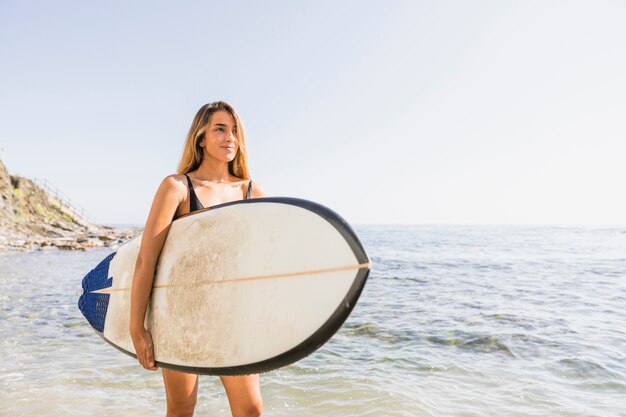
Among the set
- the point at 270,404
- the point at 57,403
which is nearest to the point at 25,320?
the point at 57,403

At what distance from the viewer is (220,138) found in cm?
230

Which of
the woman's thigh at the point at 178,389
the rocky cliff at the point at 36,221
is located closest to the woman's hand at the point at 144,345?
the woman's thigh at the point at 178,389

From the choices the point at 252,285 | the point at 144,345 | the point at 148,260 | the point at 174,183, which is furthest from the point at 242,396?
the point at 174,183

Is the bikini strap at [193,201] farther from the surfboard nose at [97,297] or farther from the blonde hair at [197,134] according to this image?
the surfboard nose at [97,297]

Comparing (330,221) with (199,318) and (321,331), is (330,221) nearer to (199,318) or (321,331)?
(321,331)

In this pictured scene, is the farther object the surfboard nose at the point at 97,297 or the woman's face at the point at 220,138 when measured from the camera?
the surfboard nose at the point at 97,297

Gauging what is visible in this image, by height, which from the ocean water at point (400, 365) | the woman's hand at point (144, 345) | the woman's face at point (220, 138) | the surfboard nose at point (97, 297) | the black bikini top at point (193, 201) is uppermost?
the woman's face at point (220, 138)

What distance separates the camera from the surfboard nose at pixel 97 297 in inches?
Answer: 106

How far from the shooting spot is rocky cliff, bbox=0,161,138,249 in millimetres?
23891

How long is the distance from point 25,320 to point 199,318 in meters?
6.55

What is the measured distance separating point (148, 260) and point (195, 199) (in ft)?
1.27

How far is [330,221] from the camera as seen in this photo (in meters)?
1.85

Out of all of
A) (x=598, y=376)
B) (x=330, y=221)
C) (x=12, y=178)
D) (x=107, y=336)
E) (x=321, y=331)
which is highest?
(x=12, y=178)

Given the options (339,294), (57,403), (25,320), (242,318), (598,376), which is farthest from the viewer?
(25,320)
